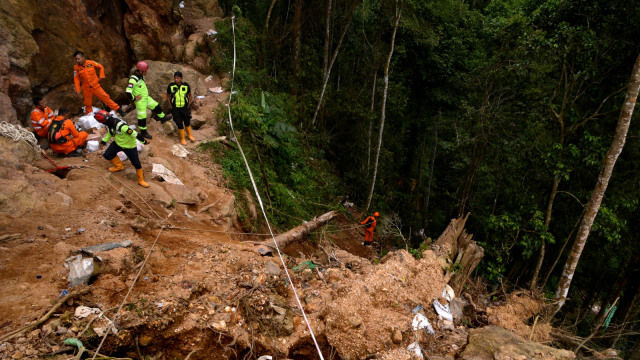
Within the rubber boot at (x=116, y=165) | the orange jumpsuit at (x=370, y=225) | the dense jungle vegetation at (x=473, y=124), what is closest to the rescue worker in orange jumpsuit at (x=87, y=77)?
the rubber boot at (x=116, y=165)

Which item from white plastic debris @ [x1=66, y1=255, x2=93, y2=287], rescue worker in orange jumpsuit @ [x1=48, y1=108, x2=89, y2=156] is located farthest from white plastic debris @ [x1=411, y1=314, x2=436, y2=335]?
rescue worker in orange jumpsuit @ [x1=48, y1=108, x2=89, y2=156]

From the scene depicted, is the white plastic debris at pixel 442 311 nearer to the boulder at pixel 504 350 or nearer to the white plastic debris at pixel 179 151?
the boulder at pixel 504 350

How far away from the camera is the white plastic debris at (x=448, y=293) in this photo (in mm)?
4633

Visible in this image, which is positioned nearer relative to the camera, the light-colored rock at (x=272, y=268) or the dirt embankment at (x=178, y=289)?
the dirt embankment at (x=178, y=289)

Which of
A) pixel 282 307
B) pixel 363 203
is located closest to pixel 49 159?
pixel 282 307

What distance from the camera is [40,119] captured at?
222 inches

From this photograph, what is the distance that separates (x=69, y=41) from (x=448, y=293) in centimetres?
915

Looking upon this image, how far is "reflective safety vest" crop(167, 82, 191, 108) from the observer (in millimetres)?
6832

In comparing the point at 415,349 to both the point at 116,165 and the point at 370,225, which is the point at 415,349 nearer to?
the point at 116,165

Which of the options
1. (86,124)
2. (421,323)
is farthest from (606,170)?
(86,124)

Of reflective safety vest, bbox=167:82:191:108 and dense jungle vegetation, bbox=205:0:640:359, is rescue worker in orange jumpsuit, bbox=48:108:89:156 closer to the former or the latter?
reflective safety vest, bbox=167:82:191:108

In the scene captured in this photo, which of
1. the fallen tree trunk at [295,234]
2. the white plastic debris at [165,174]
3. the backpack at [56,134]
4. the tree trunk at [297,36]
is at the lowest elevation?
the fallen tree trunk at [295,234]

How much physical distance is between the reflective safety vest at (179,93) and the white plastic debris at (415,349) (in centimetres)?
621

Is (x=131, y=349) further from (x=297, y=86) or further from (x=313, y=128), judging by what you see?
(x=297, y=86)
